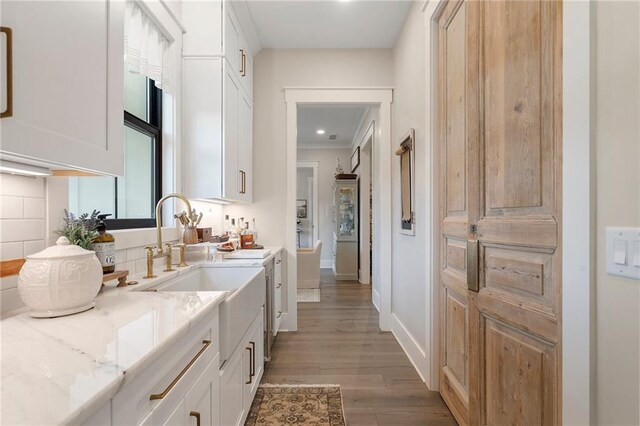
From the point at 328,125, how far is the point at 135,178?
4.16m

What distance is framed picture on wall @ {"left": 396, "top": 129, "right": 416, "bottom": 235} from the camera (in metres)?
2.45

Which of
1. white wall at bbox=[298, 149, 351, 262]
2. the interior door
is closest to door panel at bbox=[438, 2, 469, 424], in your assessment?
the interior door

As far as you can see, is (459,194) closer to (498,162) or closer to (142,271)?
(498,162)

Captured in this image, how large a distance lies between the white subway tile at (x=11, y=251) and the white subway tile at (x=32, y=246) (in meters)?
0.01

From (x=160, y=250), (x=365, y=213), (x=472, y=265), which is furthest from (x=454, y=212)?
(x=365, y=213)

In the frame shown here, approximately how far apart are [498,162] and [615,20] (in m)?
0.60

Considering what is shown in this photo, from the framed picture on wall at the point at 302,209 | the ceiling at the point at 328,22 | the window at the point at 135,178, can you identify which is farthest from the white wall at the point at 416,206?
the framed picture on wall at the point at 302,209

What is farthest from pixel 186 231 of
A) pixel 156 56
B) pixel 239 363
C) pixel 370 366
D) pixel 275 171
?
pixel 370 366

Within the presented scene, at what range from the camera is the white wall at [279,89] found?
10.6 ft

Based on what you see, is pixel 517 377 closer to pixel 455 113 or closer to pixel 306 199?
pixel 455 113

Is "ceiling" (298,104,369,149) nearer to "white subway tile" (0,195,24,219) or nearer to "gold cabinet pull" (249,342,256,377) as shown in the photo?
"gold cabinet pull" (249,342,256,377)

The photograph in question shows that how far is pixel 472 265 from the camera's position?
1457 mm

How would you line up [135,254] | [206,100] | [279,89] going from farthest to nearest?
[279,89] < [206,100] < [135,254]

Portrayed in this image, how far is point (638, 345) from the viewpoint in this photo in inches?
27.8
